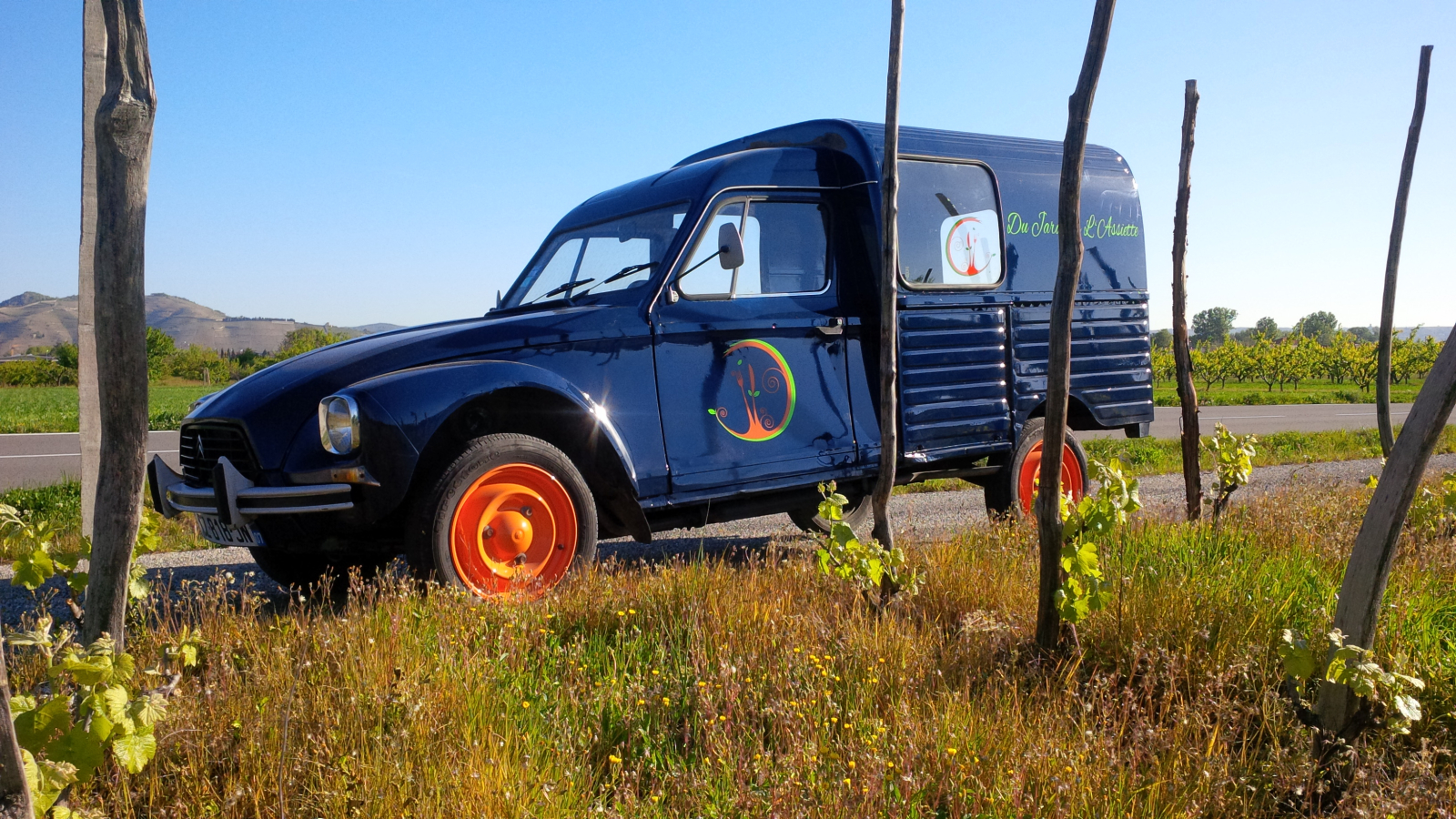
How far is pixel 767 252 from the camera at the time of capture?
545 centimetres

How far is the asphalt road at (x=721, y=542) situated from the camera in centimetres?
485

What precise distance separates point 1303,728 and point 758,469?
2845 mm

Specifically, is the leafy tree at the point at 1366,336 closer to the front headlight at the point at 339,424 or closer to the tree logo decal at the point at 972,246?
the tree logo decal at the point at 972,246

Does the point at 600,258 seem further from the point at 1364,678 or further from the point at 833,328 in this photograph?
the point at 1364,678

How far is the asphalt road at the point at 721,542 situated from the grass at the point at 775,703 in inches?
30.5

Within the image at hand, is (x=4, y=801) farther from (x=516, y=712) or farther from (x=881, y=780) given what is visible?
(x=881, y=780)

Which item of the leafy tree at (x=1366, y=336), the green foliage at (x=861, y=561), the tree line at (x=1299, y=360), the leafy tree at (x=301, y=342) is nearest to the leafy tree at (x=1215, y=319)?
the leafy tree at (x=1366, y=336)

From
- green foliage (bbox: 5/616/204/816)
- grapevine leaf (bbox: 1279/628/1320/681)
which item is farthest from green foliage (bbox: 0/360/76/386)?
grapevine leaf (bbox: 1279/628/1320/681)

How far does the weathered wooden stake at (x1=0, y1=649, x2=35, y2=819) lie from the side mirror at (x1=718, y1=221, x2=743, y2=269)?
3.49 m

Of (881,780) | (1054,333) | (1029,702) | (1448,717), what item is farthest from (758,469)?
(1448,717)

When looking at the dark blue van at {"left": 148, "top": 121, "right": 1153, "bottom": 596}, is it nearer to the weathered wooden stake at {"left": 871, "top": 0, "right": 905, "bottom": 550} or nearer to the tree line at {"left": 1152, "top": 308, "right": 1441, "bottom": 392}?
the weathered wooden stake at {"left": 871, "top": 0, "right": 905, "bottom": 550}

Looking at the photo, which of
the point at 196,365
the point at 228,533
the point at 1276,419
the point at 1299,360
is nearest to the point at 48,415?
the point at 228,533

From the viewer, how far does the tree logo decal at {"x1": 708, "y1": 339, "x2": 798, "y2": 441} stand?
16.5ft

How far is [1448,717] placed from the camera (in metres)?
2.98
